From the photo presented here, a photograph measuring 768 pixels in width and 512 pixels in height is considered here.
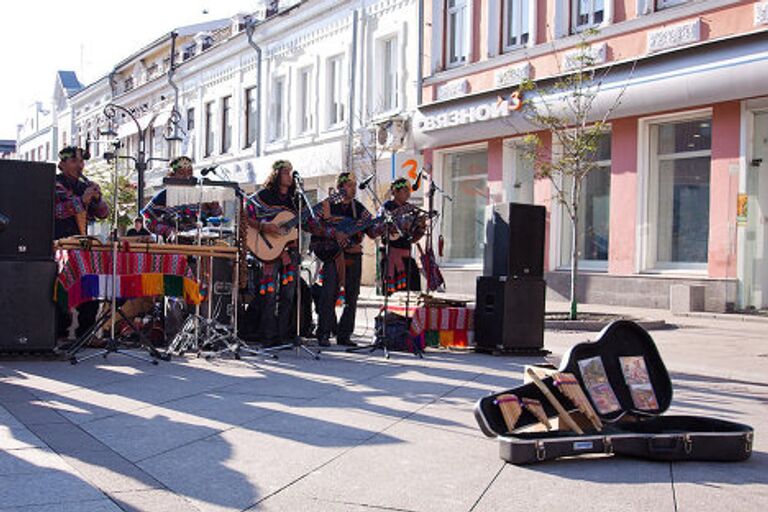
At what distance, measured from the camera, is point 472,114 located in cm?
2158

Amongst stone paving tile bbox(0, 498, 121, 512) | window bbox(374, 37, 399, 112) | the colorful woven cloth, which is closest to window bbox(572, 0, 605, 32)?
window bbox(374, 37, 399, 112)

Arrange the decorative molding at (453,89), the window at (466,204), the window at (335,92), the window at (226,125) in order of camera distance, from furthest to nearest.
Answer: the window at (226,125) < the window at (335,92) < the window at (466,204) < the decorative molding at (453,89)

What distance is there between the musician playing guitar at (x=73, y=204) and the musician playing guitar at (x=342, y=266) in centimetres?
240

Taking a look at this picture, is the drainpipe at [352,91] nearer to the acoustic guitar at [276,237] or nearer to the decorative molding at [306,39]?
the decorative molding at [306,39]

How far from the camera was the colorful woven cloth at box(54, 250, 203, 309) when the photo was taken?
8.80m

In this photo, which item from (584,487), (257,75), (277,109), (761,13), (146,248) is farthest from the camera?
(257,75)

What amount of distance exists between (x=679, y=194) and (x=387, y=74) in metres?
11.0

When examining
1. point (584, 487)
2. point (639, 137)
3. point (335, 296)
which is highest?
point (639, 137)

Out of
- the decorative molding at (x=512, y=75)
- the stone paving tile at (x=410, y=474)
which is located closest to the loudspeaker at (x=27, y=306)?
the stone paving tile at (x=410, y=474)

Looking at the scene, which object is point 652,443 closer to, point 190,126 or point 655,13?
point 655,13

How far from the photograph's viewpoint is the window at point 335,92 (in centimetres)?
2892

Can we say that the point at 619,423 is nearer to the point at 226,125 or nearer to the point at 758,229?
the point at 758,229

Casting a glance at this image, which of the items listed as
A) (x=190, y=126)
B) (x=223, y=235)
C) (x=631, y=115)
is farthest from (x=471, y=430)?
(x=190, y=126)

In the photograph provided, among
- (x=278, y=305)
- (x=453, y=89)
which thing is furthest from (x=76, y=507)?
(x=453, y=89)
